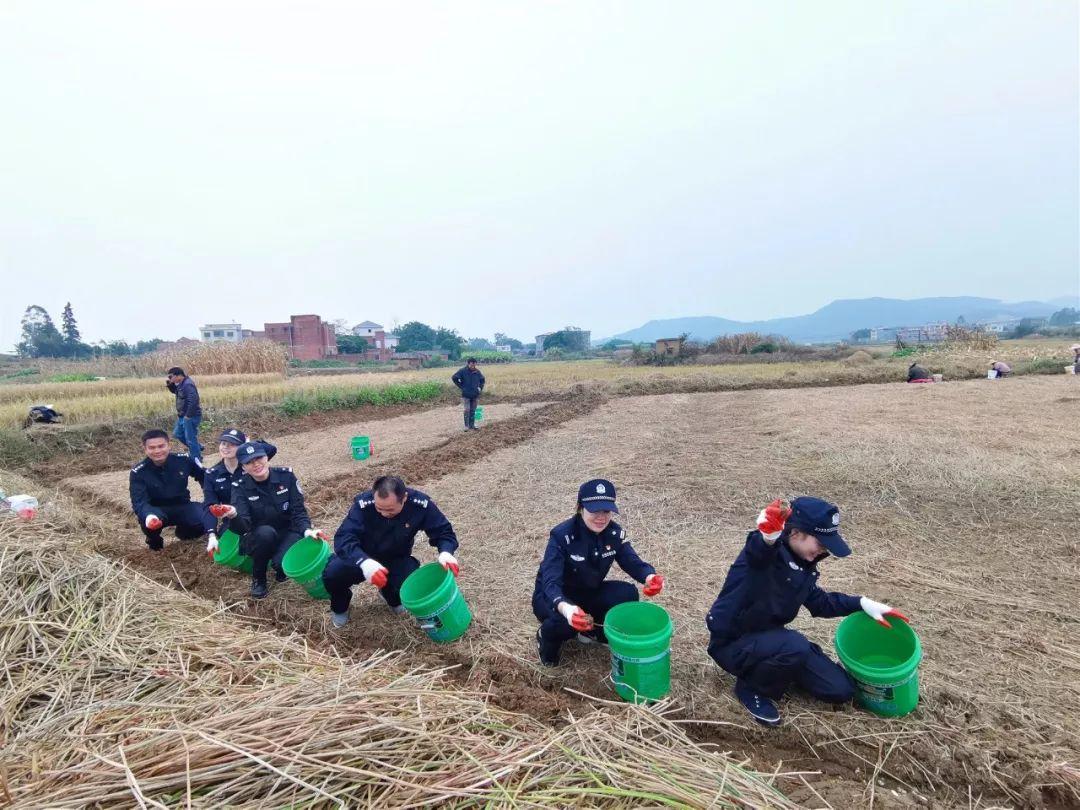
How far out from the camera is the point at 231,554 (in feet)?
16.4

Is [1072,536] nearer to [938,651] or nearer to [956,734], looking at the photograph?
[938,651]

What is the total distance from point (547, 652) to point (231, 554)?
327cm

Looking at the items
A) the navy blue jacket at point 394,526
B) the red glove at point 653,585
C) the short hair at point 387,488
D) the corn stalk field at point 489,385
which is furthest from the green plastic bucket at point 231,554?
the corn stalk field at point 489,385

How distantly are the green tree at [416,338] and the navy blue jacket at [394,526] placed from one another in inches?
2610

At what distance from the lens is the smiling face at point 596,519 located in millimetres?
3234

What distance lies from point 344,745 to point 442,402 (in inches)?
718

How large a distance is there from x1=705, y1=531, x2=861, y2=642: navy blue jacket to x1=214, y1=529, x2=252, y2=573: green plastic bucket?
164 inches

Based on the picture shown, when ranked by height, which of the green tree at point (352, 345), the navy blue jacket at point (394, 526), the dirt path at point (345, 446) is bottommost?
the dirt path at point (345, 446)

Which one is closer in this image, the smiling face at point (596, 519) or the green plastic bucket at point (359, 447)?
the smiling face at point (596, 519)

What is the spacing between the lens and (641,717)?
2373 millimetres

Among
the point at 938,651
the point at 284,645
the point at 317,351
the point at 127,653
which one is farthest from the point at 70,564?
the point at 317,351

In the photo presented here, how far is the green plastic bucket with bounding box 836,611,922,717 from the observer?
2752 millimetres

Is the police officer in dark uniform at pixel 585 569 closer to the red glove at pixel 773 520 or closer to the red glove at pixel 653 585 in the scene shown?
the red glove at pixel 653 585

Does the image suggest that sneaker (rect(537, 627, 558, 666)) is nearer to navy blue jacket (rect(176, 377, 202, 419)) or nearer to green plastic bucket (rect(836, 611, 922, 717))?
green plastic bucket (rect(836, 611, 922, 717))
